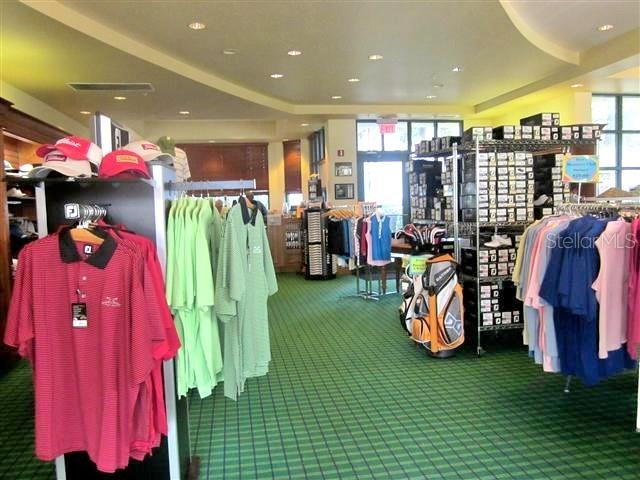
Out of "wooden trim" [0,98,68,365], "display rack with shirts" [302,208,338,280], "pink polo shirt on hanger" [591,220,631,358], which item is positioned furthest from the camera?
"display rack with shirts" [302,208,338,280]

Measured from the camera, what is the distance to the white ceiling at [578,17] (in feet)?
18.3

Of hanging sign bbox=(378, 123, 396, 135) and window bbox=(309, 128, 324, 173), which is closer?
hanging sign bbox=(378, 123, 396, 135)

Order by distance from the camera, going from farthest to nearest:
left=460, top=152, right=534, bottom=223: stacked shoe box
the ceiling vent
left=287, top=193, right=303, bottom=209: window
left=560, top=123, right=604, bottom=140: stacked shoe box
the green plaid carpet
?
left=287, top=193, right=303, bottom=209: window
the ceiling vent
left=560, top=123, right=604, bottom=140: stacked shoe box
left=460, top=152, right=534, bottom=223: stacked shoe box
the green plaid carpet

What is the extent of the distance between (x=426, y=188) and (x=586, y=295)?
2722 millimetres

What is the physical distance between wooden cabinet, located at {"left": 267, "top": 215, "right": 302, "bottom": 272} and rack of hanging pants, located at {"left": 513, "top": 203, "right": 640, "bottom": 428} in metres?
7.00

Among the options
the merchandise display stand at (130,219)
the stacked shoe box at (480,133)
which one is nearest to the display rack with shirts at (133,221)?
the merchandise display stand at (130,219)

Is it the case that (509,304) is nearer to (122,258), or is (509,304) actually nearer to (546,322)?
(546,322)

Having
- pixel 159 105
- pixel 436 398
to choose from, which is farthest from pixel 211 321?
pixel 159 105

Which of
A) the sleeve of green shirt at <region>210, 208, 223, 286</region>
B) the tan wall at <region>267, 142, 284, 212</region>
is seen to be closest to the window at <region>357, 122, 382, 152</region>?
the tan wall at <region>267, 142, 284, 212</region>

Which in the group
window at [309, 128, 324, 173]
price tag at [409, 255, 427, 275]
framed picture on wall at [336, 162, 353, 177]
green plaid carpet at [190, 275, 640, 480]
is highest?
window at [309, 128, 324, 173]

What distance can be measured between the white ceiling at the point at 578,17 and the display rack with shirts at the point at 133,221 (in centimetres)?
480

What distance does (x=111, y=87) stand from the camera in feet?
23.4

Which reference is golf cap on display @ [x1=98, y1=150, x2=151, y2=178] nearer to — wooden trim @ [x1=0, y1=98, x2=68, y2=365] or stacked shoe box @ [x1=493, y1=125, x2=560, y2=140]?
wooden trim @ [x1=0, y1=98, x2=68, y2=365]

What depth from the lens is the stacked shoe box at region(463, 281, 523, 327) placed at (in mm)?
4539
